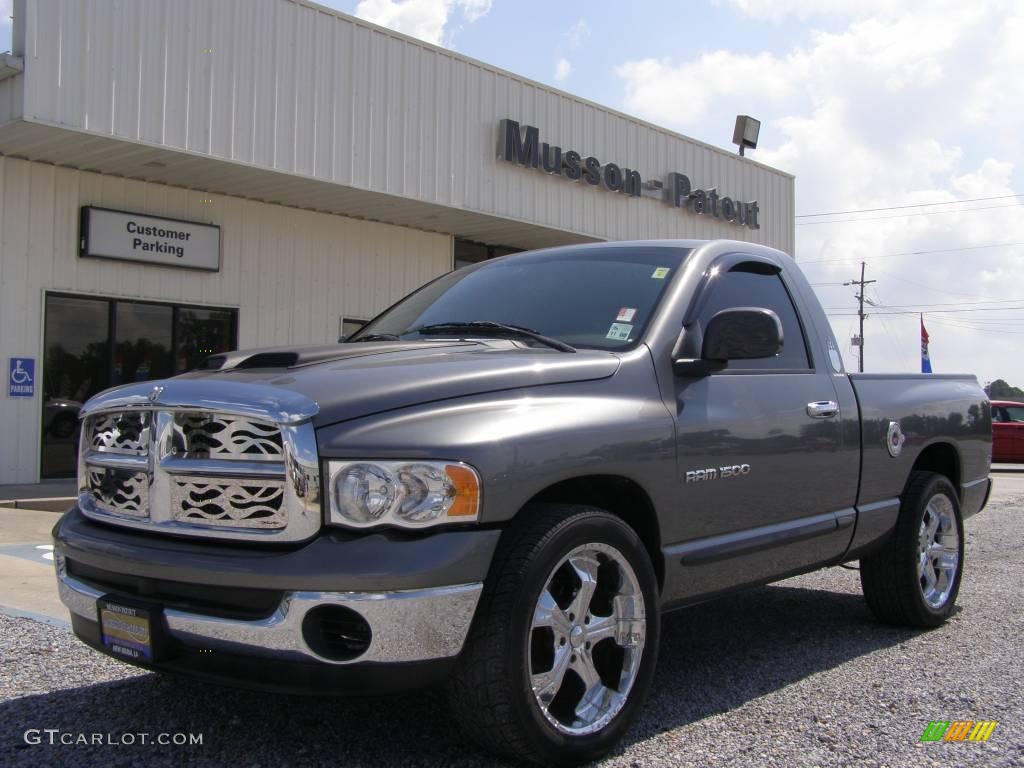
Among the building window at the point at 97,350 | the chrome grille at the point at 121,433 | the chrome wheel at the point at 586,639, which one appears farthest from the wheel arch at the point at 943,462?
the building window at the point at 97,350

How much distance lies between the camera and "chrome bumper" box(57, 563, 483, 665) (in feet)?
9.16

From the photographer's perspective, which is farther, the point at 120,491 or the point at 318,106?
the point at 318,106

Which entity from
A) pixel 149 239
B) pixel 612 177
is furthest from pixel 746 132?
pixel 149 239

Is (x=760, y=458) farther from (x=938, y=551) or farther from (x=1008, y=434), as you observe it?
(x=1008, y=434)

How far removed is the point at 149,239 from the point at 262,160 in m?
1.92

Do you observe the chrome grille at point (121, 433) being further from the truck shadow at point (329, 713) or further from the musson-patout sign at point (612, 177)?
the musson-patout sign at point (612, 177)

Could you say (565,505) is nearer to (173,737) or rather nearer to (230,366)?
(230,366)

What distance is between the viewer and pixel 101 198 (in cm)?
1312

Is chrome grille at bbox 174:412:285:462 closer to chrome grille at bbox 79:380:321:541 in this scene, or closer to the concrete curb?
chrome grille at bbox 79:380:321:541

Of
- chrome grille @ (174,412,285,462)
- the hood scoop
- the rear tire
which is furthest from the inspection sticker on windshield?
the rear tire

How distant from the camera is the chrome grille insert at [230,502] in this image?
115 inches

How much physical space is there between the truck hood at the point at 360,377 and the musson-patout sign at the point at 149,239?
33.3 feet

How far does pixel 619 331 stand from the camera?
3.93 m

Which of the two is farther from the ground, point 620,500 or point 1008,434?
point 620,500
